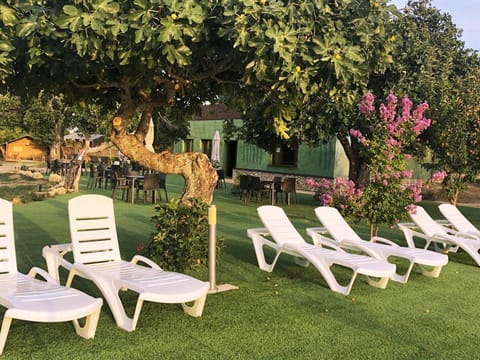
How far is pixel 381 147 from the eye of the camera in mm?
7723

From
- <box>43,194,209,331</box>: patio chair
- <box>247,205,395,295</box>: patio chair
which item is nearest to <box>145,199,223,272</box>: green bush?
<box>43,194,209,331</box>: patio chair

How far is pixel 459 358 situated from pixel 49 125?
2927 cm

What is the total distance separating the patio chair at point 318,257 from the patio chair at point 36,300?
9.20ft

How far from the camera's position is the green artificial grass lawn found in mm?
3748

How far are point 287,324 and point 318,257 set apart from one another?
147cm

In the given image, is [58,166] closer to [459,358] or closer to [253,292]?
[253,292]

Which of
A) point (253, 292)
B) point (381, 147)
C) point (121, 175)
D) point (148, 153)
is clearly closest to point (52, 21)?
point (148, 153)

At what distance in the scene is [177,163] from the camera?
6285mm

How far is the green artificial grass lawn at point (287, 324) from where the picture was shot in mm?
3748

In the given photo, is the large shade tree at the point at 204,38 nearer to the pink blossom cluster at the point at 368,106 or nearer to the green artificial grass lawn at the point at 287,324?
the green artificial grass lawn at the point at 287,324

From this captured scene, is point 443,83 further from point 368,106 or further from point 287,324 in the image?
point 287,324

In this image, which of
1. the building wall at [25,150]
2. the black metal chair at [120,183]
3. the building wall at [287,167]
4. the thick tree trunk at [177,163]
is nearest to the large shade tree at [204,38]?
the thick tree trunk at [177,163]

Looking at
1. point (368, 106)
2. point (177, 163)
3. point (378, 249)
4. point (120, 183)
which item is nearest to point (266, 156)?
point (120, 183)

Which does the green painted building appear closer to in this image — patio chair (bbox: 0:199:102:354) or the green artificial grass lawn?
the green artificial grass lawn
